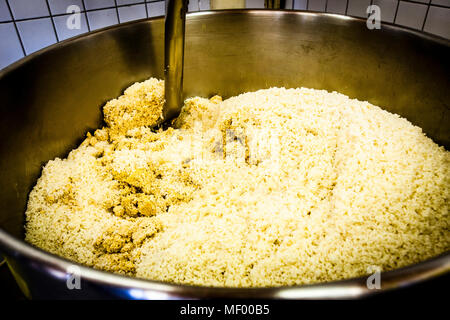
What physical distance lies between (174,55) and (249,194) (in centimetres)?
46

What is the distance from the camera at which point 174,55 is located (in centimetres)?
89

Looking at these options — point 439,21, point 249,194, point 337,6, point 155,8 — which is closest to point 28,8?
point 155,8

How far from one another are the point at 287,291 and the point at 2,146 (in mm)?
672

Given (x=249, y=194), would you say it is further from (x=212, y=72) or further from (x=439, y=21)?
(x=439, y=21)

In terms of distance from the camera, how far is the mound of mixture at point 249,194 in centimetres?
58

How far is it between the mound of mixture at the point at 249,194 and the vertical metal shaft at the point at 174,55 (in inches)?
2.0

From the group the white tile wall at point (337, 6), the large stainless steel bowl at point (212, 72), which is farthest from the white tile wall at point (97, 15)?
the large stainless steel bowl at point (212, 72)

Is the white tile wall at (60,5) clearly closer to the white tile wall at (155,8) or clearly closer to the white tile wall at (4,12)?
the white tile wall at (4,12)

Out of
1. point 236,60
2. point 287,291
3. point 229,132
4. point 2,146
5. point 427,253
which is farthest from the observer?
point 236,60

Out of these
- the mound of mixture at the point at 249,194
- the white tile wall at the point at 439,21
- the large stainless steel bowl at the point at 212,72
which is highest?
the white tile wall at the point at 439,21

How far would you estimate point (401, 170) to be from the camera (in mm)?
717

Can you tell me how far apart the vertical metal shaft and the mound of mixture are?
5cm
